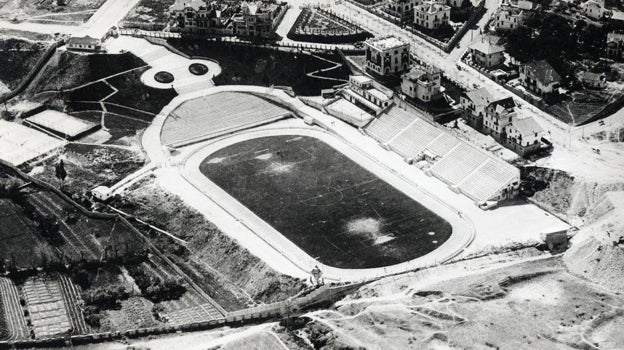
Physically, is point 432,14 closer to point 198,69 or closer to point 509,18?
point 509,18

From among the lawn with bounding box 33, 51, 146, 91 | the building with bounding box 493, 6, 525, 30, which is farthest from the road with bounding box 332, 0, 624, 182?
the lawn with bounding box 33, 51, 146, 91

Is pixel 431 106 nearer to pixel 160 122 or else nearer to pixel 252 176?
pixel 252 176

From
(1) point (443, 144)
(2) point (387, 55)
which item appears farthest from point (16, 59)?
(1) point (443, 144)

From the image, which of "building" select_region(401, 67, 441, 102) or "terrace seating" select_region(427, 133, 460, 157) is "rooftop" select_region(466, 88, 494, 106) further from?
"terrace seating" select_region(427, 133, 460, 157)

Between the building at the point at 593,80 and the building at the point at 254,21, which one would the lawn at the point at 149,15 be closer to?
the building at the point at 254,21

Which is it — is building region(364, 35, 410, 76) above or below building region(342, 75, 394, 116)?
above
